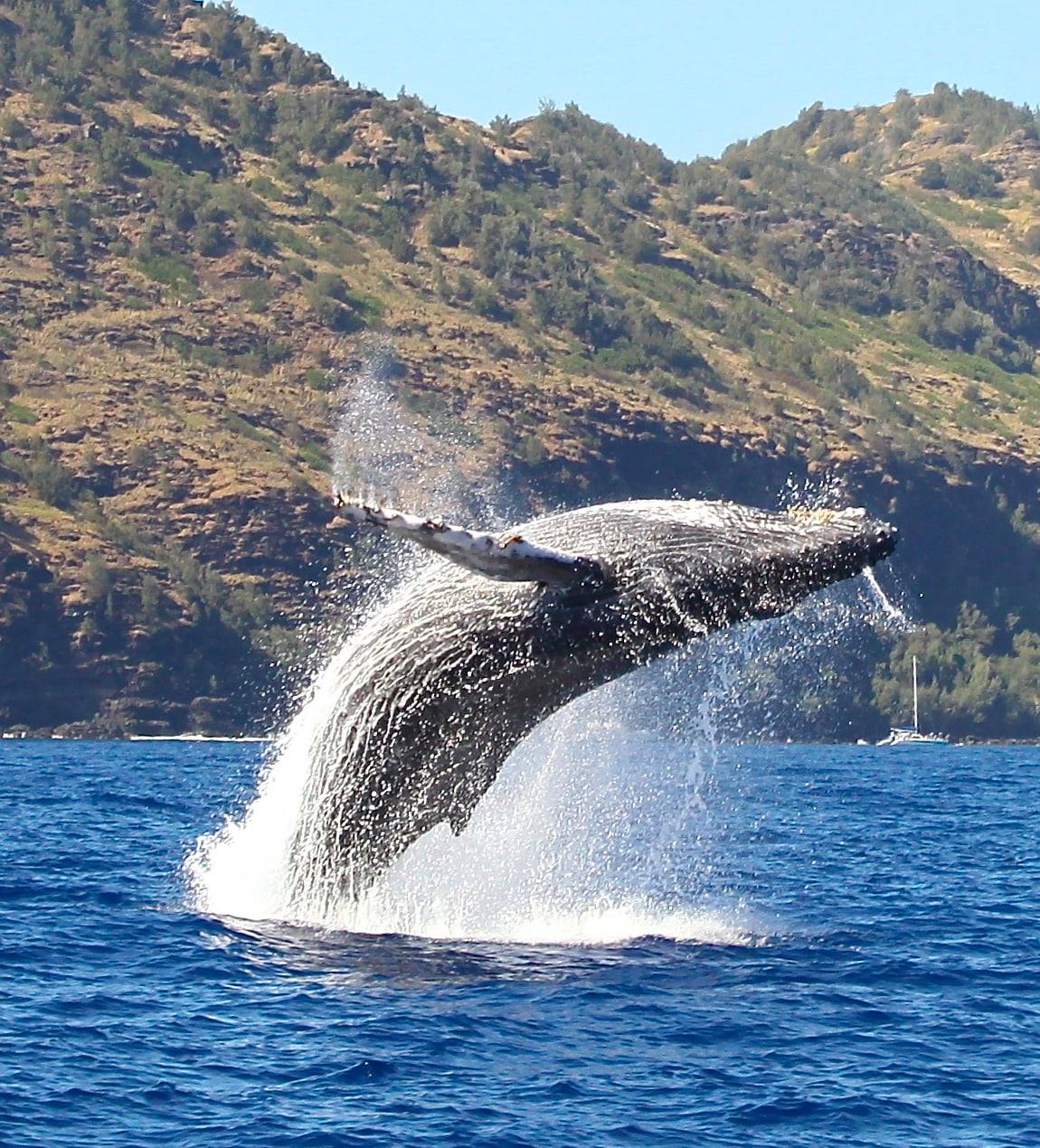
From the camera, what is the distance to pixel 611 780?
54.8m

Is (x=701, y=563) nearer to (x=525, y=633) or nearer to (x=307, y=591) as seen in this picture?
(x=525, y=633)

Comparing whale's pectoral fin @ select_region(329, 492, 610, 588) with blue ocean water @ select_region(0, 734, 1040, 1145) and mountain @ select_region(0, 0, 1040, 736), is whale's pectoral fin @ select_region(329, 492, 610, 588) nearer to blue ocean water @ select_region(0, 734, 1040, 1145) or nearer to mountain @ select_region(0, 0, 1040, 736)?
blue ocean water @ select_region(0, 734, 1040, 1145)

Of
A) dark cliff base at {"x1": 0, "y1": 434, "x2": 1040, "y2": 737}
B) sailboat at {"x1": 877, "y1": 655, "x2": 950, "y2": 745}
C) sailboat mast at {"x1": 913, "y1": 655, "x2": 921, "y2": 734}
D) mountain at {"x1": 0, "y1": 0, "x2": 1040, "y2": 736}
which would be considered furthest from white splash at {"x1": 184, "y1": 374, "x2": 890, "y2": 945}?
sailboat at {"x1": 877, "y1": 655, "x2": 950, "y2": 745}

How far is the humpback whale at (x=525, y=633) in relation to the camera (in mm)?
16406

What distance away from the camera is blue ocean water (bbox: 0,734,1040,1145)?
43.6ft

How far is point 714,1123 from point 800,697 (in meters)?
91.2

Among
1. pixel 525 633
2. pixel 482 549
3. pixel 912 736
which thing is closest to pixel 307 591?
pixel 912 736

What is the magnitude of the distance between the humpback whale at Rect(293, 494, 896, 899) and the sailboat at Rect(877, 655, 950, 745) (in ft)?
277

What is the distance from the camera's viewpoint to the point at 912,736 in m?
102

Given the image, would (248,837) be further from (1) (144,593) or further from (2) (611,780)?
(1) (144,593)

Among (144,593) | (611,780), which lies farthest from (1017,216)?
(611,780)

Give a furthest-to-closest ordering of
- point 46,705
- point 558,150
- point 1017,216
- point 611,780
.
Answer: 1. point 1017,216
2. point 558,150
3. point 46,705
4. point 611,780

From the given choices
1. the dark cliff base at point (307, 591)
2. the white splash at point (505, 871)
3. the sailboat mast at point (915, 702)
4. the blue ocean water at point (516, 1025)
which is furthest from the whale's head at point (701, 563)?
the sailboat mast at point (915, 702)

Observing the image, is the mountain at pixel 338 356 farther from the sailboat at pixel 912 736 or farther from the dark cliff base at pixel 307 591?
the sailboat at pixel 912 736
